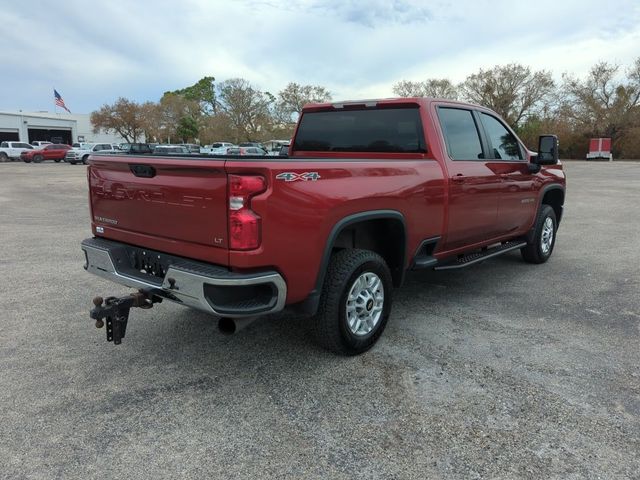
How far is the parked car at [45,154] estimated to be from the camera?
41750 millimetres

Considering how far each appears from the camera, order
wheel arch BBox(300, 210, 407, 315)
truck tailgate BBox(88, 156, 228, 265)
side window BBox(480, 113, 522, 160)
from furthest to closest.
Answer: side window BBox(480, 113, 522, 160), wheel arch BBox(300, 210, 407, 315), truck tailgate BBox(88, 156, 228, 265)

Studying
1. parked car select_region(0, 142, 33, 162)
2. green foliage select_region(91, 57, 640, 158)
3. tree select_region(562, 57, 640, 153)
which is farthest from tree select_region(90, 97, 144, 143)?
tree select_region(562, 57, 640, 153)

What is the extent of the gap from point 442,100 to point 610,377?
2.78 metres

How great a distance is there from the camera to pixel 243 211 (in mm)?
2893

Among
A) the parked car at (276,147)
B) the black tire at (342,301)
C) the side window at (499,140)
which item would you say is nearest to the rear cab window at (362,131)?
the parked car at (276,147)

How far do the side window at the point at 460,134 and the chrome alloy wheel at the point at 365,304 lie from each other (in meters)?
1.55

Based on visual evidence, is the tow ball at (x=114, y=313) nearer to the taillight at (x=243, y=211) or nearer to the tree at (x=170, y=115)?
the taillight at (x=243, y=211)

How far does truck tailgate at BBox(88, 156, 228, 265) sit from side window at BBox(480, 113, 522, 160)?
3422 mm

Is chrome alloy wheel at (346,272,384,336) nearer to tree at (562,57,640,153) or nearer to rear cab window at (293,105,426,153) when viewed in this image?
rear cab window at (293,105,426,153)

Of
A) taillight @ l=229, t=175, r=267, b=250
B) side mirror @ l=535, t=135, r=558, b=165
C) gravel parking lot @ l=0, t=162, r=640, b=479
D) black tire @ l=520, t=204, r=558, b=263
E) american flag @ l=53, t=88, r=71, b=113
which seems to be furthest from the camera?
american flag @ l=53, t=88, r=71, b=113

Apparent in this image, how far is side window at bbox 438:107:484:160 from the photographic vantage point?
4.68m

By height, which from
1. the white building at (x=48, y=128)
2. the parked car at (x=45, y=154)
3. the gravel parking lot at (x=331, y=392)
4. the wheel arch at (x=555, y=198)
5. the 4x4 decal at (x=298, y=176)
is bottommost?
the gravel parking lot at (x=331, y=392)

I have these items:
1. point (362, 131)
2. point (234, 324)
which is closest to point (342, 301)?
point (234, 324)

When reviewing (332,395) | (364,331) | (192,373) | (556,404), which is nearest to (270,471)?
(332,395)
